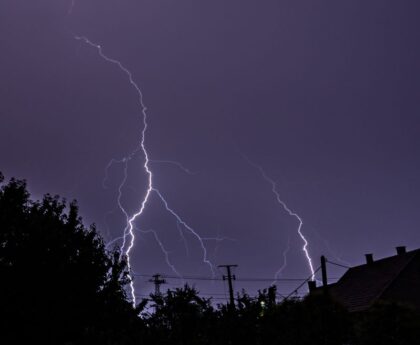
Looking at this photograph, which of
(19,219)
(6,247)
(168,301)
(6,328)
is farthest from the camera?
(19,219)

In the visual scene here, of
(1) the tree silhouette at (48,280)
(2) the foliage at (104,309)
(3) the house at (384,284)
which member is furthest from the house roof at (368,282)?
(1) the tree silhouette at (48,280)

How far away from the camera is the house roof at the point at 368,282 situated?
26.6m

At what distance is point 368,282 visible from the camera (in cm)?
2866

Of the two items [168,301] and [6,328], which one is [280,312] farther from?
[6,328]

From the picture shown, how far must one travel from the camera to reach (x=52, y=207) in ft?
51.0

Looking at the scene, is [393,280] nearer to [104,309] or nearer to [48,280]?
[104,309]

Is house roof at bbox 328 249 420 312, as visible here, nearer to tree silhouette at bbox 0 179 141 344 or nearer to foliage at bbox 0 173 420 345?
foliage at bbox 0 173 420 345

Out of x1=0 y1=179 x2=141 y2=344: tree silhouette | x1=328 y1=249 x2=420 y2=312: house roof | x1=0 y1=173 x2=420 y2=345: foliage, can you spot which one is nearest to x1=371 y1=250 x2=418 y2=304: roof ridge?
x1=328 y1=249 x2=420 y2=312: house roof

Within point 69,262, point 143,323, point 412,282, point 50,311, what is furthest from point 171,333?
point 412,282

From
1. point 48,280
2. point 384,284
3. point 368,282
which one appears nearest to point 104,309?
point 48,280

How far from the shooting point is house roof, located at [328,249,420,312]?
2661cm

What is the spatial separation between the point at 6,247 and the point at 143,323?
7.69 meters

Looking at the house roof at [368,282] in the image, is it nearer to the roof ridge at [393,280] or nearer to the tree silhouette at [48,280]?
the roof ridge at [393,280]

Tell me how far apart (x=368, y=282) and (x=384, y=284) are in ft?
5.84
